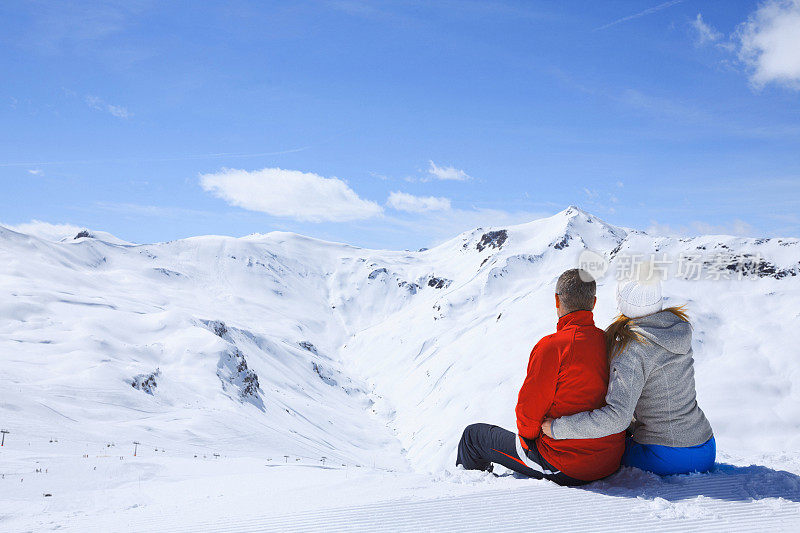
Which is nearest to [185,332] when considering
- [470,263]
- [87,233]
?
[470,263]

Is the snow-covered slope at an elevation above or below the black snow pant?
below

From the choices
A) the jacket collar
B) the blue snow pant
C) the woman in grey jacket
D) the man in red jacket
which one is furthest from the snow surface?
the jacket collar

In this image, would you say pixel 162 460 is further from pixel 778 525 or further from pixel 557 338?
pixel 778 525

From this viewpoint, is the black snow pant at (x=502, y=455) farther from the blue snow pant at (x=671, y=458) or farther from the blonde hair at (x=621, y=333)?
the blonde hair at (x=621, y=333)

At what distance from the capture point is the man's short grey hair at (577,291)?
206 inches

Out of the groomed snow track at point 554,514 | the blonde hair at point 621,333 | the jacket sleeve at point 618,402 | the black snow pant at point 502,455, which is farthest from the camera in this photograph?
the black snow pant at point 502,455

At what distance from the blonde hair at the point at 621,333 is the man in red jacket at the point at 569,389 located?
115 millimetres

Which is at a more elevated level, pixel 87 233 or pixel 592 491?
pixel 87 233

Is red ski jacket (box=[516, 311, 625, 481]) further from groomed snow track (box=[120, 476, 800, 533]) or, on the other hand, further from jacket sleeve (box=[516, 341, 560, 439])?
groomed snow track (box=[120, 476, 800, 533])

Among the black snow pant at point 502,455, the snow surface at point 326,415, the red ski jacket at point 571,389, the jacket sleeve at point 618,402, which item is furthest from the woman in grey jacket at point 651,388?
the black snow pant at point 502,455

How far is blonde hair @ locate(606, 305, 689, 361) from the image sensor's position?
5.13 meters

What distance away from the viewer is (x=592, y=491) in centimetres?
538

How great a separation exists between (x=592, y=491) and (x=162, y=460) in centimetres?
1358

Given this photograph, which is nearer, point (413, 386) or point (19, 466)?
point (19, 466)
